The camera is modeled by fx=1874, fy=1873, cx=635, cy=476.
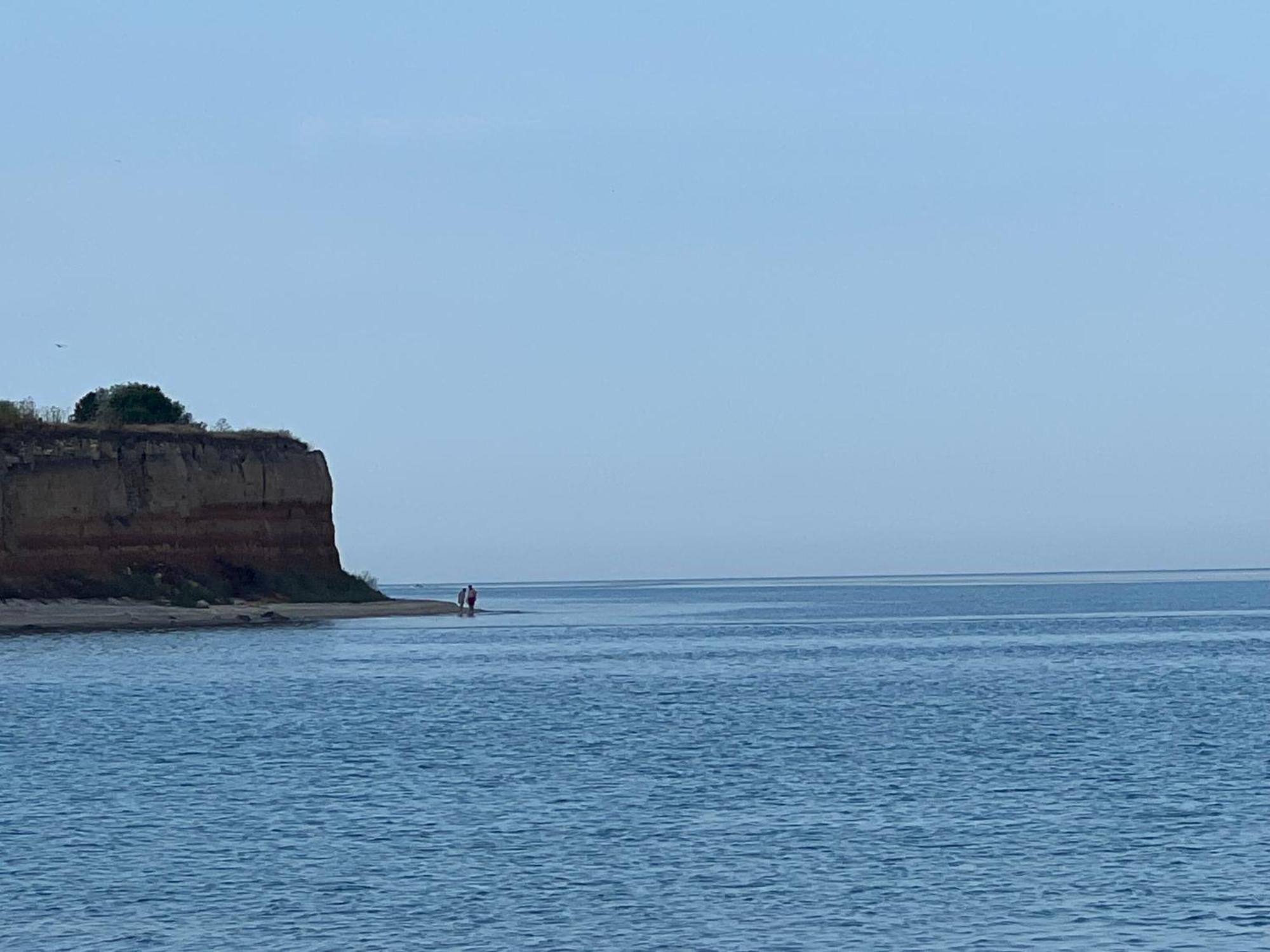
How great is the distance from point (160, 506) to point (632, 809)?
2906 inches

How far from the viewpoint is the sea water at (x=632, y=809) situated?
2116 cm

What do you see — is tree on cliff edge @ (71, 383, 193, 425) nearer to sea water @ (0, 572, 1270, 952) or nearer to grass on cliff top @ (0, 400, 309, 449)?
grass on cliff top @ (0, 400, 309, 449)

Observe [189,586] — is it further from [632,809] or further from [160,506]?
[632,809]

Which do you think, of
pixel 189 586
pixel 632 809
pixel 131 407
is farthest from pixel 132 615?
pixel 632 809

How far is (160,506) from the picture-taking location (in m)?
99.1

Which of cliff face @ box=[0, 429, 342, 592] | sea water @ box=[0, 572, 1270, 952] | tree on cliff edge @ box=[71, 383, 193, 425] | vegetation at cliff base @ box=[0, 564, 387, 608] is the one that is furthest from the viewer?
tree on cliff edge @ box=[71, 383, 193, 425]

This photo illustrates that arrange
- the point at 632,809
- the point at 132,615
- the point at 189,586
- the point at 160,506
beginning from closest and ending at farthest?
1. the point at 632,809
2. the point at 132,615
3. the point at 189,586
4. the point at 160,506

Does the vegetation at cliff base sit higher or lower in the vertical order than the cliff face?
lower

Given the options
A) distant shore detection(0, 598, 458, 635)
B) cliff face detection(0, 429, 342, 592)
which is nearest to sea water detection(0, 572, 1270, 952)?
distant shore detection(0, 598, 458, 635)

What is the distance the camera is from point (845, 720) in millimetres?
45250

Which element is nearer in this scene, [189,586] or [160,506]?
[189,586]

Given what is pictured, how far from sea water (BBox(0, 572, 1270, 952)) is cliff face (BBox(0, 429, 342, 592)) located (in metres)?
30.2

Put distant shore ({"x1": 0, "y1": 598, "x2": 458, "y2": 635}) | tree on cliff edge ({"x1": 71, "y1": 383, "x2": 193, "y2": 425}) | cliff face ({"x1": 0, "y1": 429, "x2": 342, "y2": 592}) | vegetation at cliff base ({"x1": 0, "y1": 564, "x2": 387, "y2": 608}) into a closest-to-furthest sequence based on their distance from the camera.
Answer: distant shore ({"x1": 0, "y1": 598, "x2": 458, "y2": 635}), vegetation at cliff base ({"x1": 0, "y1": 564, "x2": 387, "y2": 608}), cliff face ({"x1": 0, "y1": 429, "x2": 342, "y2": 592}), tree on cliff edge ({"x1": 71, "y1": 383, "x2": 193, "y2": 425})

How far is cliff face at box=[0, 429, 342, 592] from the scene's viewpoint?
9356 cm
